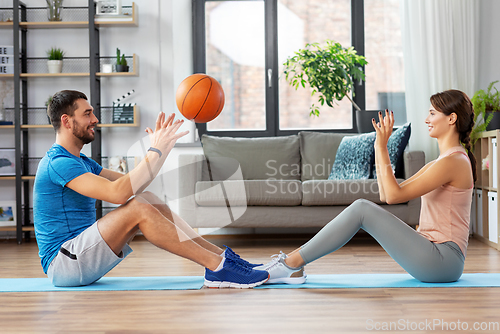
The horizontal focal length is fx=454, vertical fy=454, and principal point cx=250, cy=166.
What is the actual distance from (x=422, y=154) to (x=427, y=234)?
1584 mm

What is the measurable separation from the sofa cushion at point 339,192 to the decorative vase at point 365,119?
0.76 metres

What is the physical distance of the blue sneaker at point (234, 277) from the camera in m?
2.01

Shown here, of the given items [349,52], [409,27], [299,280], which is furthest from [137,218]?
[409,27]

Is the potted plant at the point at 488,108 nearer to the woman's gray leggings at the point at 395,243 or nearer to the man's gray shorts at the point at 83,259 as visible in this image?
the woman's gray leggings at the point at 395,243

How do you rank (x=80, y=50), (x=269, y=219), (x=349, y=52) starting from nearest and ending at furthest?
(x=269, y=219)
(x=349, y=52)
(x=80, y=50)

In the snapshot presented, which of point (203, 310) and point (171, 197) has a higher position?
point (171, 197)

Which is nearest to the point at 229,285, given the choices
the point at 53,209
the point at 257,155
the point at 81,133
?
the point at 53,209

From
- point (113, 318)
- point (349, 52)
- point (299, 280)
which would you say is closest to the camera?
point (113, 318)

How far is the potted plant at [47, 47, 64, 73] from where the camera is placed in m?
3.94

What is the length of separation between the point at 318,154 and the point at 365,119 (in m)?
0.51

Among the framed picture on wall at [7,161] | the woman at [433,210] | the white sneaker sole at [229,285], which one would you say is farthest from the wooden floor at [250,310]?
the framed picture on wall at [7,161]

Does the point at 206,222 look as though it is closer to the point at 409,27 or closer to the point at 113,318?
the point at 113,318

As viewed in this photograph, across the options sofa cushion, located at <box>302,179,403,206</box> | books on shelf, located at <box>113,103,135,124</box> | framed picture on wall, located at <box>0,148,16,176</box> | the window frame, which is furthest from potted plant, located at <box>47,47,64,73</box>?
sofa cushion, located at <box>302,179,403,206</box>

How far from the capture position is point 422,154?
11.3ft
